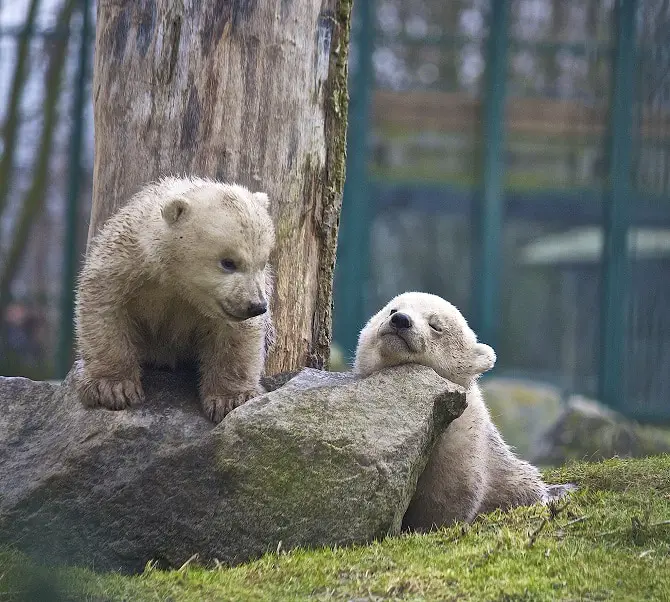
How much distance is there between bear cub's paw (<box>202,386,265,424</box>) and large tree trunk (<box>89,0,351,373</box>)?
29.5 inches

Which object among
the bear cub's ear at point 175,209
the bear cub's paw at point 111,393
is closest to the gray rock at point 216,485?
the bear cub's paw at point 111,393

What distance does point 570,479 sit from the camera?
5.01 m

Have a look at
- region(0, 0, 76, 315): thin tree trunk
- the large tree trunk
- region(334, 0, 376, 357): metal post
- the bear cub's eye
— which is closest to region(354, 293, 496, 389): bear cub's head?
the large tree trunk

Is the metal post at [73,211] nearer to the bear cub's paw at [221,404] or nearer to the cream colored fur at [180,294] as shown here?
the cream colored fur at [180,294]

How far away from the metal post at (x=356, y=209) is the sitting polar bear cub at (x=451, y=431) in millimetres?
4264

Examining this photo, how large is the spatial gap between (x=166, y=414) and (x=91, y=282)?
0.64 metres

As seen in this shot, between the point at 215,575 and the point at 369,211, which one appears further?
the point at 369,211

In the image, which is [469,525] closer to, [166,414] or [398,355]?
[398,355]

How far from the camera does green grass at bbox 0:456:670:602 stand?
3.16 meters

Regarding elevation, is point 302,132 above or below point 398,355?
above

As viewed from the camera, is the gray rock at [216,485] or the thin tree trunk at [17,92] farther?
the thin tree trunk at [17,92]

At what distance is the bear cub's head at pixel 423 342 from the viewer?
4.50 m

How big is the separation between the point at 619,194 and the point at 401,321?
18.8 ft

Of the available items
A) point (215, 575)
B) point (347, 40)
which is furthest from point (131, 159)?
point (215, 575)
